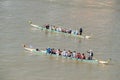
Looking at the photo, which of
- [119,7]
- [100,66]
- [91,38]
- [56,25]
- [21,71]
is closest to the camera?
[21,71]

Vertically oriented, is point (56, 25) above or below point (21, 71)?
above

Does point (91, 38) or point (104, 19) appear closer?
point (91, 38)

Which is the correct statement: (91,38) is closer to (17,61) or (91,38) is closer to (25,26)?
(25,26)

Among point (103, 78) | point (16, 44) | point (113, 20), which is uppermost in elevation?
point (113, 20)

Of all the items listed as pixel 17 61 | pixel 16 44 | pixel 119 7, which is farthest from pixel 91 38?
pixel 119 7

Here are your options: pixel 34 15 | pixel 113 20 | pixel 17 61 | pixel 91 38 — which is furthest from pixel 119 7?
pixel 17 61

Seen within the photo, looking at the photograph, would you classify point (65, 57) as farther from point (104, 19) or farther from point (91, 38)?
point (104, 19)

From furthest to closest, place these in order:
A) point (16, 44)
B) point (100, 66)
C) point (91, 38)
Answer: point (91, 38) < point (16, 44) < point (100, 66)
